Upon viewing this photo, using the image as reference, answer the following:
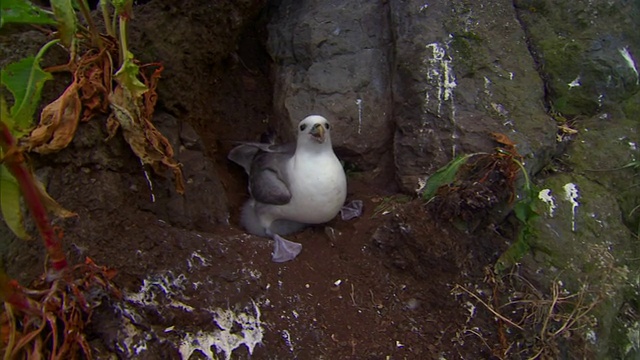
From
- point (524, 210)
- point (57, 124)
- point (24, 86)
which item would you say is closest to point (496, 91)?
point (524, 210)

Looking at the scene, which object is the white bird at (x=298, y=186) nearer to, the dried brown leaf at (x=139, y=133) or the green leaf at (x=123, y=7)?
the dried brown leaf at (x=139, y=133)

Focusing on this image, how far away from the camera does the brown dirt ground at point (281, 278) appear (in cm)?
243

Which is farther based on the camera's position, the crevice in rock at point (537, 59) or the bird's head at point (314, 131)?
the crevice in rock at point (537, 59)

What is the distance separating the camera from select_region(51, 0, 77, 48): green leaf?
7.68 feet

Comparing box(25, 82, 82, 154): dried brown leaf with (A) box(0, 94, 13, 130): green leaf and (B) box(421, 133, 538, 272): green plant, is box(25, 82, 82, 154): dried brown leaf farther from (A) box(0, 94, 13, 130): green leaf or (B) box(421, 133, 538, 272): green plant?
(B) box(421, 133, 538, 272): green plant

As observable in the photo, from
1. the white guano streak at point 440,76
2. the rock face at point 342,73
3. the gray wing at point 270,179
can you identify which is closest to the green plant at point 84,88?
the gray wing at point 270,179

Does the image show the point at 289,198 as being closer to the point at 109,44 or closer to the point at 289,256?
the point at 289,256

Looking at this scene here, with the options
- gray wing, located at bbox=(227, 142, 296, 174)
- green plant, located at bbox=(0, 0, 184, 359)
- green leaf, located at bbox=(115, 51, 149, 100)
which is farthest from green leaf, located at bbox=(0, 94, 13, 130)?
gray wing, located at bbox=(227, 142, 296, 174)

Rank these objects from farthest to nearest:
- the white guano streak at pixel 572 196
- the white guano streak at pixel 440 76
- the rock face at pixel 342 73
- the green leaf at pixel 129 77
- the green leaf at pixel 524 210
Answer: the rock face at pixel 342 73, the white guano streak at pixel 440 76, the white guano streak at pixel 572 196, the green leaf at pixel 524 210, the green leaf at pixel 129 77

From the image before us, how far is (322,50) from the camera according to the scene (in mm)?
3951

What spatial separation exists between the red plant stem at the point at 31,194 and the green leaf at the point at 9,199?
0.08 ft

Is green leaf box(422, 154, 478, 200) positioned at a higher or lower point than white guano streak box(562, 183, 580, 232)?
higher

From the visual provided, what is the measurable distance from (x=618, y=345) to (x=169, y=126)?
2921 millimetres

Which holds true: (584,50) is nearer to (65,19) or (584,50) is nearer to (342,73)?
(342,73)
